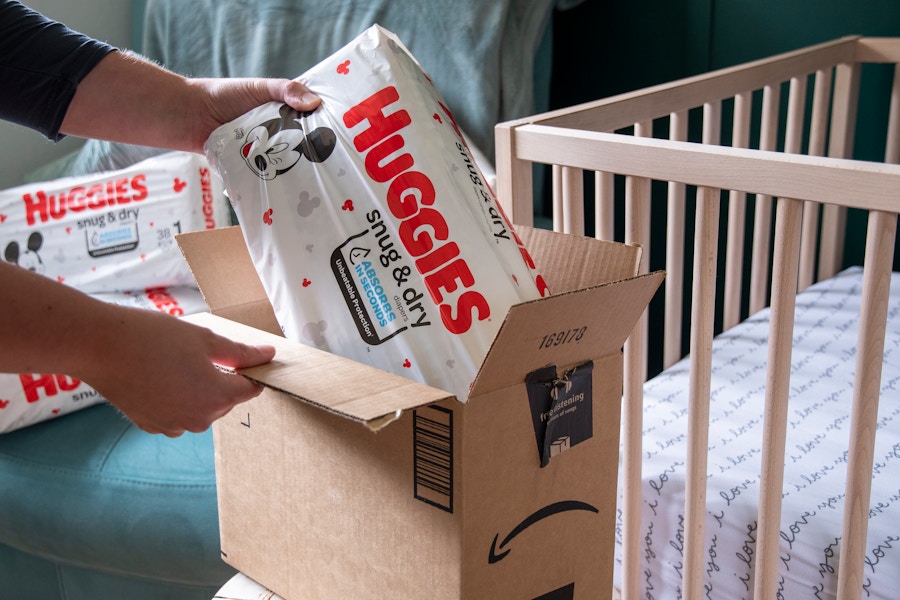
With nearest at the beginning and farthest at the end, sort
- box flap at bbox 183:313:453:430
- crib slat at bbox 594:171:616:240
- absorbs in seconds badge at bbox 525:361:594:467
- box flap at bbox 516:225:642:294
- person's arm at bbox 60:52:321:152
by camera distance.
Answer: box flap at bbox 183:313:453:430 < absorbs in seconds badge at bbox 525:361:594:467 < box flap at bbox 516:225:642:294 < person's arm at bbox 60:52:321:152 < crib slat at bbox 594:171:616:240

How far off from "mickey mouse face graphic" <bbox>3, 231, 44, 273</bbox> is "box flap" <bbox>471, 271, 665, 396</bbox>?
44.4 inches

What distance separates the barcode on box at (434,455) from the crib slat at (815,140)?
1095mm

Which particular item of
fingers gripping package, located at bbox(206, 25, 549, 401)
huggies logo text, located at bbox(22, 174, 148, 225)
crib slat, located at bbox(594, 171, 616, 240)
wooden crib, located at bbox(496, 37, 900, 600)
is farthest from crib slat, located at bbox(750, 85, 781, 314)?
huggies logo text, located at bbox(22, 174, 148, 225)

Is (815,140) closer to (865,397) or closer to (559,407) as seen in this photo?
(865,397)

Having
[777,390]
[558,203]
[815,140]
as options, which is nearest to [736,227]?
[815,140]

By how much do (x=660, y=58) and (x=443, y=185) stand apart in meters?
1.13

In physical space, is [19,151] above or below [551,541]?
above

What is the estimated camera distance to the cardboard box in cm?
66

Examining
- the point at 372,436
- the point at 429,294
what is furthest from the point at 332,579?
the point at 429,294

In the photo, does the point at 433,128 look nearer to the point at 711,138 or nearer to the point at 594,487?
the point at 594,487

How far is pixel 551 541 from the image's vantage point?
77 centimetres

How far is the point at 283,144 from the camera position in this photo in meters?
0.84

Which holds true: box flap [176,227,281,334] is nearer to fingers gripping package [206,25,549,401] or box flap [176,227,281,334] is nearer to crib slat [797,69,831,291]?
fingers gripping package [206,25,549,401]

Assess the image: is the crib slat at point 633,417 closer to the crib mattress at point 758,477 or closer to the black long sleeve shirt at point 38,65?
the crib mattress at point 758,477
